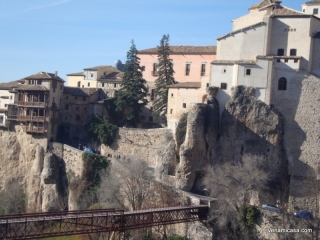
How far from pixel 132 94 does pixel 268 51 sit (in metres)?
15.1

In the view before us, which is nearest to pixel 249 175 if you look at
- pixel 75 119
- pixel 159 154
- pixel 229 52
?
pixel 159 154

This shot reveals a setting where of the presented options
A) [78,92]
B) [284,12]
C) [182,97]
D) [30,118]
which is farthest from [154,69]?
[284,12]

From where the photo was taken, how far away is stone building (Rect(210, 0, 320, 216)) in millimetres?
48406

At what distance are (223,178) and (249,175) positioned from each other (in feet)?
6.36

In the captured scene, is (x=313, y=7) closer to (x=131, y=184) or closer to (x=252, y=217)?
(x=252, y=217)

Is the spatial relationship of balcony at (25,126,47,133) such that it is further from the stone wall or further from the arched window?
the arched window

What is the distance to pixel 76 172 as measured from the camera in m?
55.4

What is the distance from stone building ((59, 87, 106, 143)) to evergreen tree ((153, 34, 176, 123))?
593cm

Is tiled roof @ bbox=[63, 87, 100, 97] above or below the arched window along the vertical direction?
below

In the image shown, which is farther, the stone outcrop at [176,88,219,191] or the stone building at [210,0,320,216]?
the stone building at [210,0,320,216]

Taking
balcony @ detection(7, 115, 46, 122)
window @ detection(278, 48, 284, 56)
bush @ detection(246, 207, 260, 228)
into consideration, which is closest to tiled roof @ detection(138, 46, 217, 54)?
window @ detection(278, 48, 284, 56)

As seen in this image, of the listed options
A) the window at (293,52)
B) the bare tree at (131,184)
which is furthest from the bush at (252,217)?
the window at (293,52)

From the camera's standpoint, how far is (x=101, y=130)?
188ft

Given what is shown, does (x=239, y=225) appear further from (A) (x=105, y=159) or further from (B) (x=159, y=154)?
(A) (x=105, y=159)
